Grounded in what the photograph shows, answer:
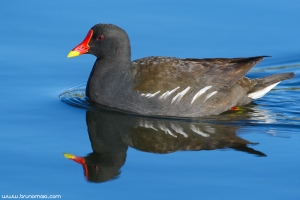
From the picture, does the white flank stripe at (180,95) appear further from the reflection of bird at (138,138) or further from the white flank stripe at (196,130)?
the white flank stripe at (196,130)

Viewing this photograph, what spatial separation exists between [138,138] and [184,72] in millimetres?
1493

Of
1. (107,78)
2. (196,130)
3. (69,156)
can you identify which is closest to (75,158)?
(69,156)

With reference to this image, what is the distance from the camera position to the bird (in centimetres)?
967

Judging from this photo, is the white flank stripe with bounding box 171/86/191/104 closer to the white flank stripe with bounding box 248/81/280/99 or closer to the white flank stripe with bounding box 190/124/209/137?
the white flank stripe with bounding box 190/124/209/137

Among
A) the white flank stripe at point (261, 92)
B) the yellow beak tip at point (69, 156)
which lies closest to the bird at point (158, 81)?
the white flank stripe at point (261, 92)

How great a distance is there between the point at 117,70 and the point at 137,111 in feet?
2.42

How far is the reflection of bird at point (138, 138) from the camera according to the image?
8.08 metres

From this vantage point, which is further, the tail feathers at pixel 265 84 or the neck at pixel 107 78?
the tail feathers at pixel 265 84

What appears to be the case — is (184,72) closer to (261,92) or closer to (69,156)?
(261,92)

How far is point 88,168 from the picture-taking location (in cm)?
791

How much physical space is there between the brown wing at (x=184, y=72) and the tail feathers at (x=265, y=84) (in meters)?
0.48

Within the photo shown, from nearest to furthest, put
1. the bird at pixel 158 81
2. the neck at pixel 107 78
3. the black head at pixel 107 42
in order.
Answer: the bird at pixel 158 81, the neck at pixel 107 78, the black head at pixel 107 42

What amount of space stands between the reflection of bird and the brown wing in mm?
548

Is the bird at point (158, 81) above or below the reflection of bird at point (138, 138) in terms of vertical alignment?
above
